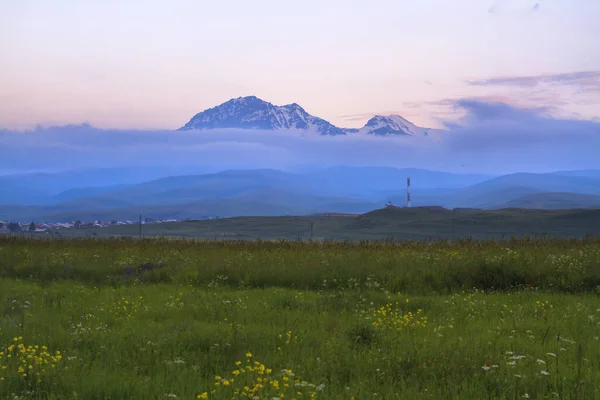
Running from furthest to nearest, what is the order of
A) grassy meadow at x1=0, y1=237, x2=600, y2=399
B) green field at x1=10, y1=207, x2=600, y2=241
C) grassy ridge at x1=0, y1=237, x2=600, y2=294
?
green field at x1=10, y1=207, x2=600, y2=241 → grassy ridge at x1=0, y1=237, x2=600, y2=294 → grassy meadow at x1=0, y1=237, x2=600, y2=399

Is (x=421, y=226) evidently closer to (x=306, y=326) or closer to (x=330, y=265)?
(x=330, y=265)

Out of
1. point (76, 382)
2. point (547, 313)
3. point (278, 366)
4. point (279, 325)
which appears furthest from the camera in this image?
point (547, 313)

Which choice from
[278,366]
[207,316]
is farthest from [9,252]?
[278,366]

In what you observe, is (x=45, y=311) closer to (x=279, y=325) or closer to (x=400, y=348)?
(x=279, y=325)

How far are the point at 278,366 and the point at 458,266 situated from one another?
11.7 meters

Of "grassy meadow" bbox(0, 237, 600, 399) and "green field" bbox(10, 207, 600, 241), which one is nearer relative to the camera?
"grassy meadow" bbox(0, 237, 600, 399)

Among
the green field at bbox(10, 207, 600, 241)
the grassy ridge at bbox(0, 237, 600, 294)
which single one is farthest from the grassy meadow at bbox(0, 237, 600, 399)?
the green field at bbox(10, 207, 600, 241)

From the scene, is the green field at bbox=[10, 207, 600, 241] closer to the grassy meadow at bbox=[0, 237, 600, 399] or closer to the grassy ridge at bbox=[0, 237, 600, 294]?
the grassy ridge at bbox=[0, 237, 600, 294]

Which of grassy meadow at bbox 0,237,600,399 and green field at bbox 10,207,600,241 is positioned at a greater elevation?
grassy meadow at bbox 0,237,600,399

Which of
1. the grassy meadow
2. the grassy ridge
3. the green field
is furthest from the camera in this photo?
the green field

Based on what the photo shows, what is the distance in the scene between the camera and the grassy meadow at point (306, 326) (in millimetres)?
7844

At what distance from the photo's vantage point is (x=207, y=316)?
1306 cm

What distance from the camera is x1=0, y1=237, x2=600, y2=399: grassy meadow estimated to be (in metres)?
7.84

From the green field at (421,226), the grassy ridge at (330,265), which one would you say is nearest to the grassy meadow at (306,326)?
the grassy ridge at (330,265)
